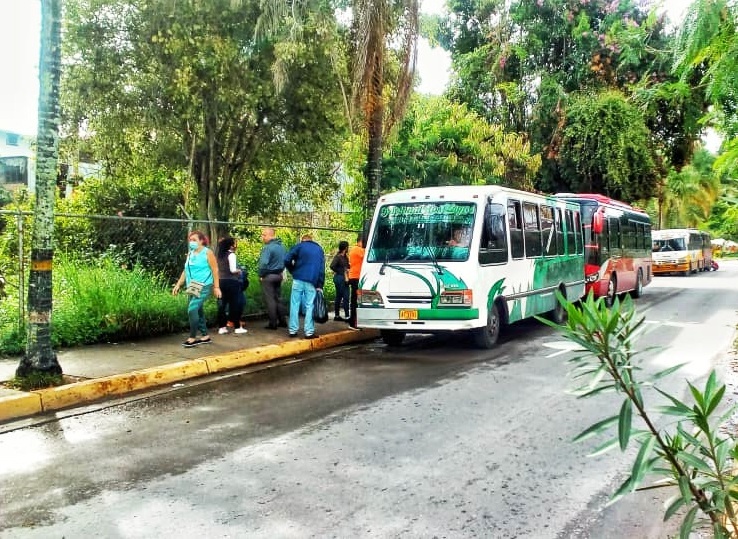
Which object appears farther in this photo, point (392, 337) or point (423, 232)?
point (392, 337)

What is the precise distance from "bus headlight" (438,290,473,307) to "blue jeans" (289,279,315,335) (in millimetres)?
2207

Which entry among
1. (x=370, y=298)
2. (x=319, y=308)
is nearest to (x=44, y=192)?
(x=370, y=298)

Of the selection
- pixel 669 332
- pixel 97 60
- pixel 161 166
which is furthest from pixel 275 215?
pixel 669 332

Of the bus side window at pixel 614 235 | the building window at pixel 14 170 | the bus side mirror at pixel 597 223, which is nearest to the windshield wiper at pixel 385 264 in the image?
the bus side mirror at pixel 597 223

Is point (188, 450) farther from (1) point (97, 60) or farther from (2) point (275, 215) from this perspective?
(2) point (275, 215)

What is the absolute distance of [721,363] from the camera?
9.14 m

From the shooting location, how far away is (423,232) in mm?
10414

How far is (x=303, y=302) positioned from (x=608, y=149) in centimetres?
1660

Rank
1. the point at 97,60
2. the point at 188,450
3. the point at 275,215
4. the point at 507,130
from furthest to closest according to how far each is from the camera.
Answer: the point at 507,130 < the point at 275,215 < the point at 97,60 < the point at 188,450

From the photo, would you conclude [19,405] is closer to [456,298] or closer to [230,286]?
[230,286]

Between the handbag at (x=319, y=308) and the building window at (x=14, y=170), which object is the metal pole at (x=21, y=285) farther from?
the building window at (x=14, y=170)

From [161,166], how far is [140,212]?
Answer: 1.27m

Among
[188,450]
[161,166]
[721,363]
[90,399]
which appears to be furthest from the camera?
[161,166]

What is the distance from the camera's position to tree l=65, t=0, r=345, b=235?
11.5 m
